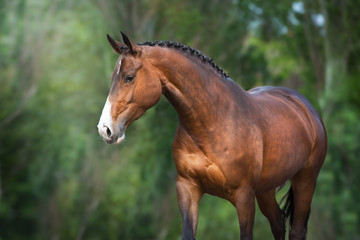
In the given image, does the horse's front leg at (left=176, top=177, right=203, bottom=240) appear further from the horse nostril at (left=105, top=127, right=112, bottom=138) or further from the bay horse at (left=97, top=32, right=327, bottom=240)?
the horse nostril at (left=105, top=127, right=112, bottom=138)

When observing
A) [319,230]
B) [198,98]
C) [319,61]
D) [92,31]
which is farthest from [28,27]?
[198,98]

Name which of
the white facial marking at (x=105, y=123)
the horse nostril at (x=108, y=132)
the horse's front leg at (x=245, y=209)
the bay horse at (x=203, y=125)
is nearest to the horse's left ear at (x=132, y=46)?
the bay horse at (x=203, y=125)

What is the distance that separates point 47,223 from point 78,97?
11.1 ft

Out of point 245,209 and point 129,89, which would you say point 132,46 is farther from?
point 245,209

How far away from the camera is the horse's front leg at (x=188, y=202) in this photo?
12.3 ft

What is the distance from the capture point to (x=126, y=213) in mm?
15797

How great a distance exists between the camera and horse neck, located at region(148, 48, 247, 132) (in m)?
3.56

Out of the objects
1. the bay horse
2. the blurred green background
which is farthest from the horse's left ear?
the blurred green background

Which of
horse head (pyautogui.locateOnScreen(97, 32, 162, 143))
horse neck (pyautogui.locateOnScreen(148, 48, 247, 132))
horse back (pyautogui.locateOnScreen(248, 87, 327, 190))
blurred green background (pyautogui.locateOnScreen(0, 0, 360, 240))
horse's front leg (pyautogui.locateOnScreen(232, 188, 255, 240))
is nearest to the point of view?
horse head (pyautogui.locateOnScreen(97, 32, 162, 143))

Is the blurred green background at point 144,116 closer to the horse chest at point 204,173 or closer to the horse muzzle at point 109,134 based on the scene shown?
the horse chest at point 204,173

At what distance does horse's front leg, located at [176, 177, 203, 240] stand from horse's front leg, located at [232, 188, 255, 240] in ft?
0.82

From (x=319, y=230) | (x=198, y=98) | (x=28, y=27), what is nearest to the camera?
(x=198, y=98)

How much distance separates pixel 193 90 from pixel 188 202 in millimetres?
699

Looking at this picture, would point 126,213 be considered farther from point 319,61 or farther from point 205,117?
point 205,117
